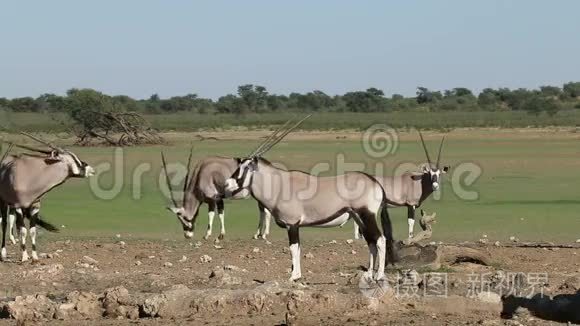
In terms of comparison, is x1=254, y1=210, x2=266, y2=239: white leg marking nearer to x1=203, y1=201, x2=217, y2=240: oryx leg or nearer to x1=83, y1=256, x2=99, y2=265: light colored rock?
x1=203, y1=201, x2=217, y2=240: oryx leg

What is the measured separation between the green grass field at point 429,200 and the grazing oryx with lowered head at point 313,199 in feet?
17.3

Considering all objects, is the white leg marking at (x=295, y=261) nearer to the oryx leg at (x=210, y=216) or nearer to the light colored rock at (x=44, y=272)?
the light colored rock at (x=44, y=272)

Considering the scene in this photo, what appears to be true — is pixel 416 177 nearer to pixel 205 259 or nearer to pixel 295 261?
pixel 205 259

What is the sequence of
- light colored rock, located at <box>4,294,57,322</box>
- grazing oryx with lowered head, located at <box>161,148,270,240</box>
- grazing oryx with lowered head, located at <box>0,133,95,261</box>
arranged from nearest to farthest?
light colored rock, located at <box>4,294,57,322</box> < grazing oryx with lowered head, located at <box>0,133,95,261</box> < grazing oryx with lowered head, located at <box>161,148,270,240</box>

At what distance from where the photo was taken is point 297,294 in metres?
9.69

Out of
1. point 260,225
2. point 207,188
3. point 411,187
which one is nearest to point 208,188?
point 207,188

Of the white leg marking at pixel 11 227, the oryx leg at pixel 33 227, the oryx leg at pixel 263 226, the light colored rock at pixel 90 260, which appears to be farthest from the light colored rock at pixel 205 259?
the white leg marking at pixel 11 227

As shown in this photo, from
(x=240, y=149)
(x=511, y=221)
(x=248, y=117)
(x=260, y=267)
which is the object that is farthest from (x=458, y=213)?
(x=248, y=117)

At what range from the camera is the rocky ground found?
9.59m

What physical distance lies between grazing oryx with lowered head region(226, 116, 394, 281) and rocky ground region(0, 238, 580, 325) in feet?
1.52

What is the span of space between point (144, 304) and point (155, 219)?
10.7m

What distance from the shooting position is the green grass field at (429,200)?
18594 mm

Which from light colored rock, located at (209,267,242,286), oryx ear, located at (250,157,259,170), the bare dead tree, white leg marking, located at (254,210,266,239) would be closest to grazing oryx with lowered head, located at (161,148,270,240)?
white leg marking, located at (254,210,266,239)

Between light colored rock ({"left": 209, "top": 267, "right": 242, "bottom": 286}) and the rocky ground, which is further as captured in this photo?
light colored rock ({"left": 209, "top": 267, "right": 242, "bottom": 286})
